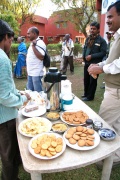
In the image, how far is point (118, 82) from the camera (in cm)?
166

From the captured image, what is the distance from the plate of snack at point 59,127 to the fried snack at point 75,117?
0.28 feet

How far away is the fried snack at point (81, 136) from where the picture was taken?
3.92 ft

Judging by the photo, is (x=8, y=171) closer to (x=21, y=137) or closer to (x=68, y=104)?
(x=21, y=137)

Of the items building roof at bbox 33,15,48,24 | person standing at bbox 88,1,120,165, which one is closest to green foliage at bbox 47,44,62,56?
person standing at bbox 88,1,120,165

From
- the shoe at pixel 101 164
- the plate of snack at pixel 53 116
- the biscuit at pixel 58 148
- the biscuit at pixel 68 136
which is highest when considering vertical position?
the plate of snack at pixel 53 116

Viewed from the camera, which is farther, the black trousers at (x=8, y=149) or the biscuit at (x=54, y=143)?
the black trousers at (x=8, y=149)

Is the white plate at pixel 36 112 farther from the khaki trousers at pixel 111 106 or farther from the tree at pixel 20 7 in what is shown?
the tree at pixel 20 7

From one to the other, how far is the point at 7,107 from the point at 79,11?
1681 centimetres

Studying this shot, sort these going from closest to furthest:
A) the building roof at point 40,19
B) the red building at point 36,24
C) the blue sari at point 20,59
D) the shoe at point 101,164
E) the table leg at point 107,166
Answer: the table leg at point 107,166 → the shoe at point 101,164 → the blue sari at point 20,59 → the red building at point 36,24 → the building roof at point 40,19

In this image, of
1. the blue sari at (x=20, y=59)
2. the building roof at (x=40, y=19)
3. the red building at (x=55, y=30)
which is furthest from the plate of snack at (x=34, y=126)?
the red building at (x=55, y=30)

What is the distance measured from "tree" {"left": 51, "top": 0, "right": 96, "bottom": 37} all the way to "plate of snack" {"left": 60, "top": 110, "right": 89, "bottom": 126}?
15.2m

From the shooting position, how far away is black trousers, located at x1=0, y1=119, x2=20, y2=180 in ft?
4.64

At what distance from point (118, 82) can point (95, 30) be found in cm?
Result: 218

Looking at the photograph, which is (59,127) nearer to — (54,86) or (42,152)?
(42,152)
